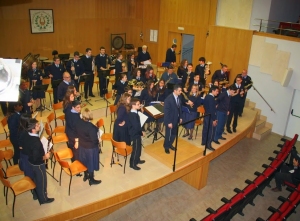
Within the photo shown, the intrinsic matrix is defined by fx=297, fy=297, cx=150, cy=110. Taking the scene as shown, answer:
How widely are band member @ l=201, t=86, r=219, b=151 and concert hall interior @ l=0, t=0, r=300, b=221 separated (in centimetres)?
27

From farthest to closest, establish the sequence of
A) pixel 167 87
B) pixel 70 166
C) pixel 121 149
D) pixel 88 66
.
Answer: pixel 88 66
pixel 167 87
pixel 121 149
pixel 70 166

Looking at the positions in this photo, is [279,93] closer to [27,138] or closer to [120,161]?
[120,161]

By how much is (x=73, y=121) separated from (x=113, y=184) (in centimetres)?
157

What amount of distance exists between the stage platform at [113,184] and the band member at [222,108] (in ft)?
1.10

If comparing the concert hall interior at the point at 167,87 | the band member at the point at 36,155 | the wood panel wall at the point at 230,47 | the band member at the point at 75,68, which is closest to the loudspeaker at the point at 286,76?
the concert hall interior at the point at 167,87

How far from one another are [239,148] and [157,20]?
837cm

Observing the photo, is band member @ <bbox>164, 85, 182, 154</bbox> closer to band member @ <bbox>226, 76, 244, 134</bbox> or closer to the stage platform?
the stage platform

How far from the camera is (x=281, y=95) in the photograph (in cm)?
1079

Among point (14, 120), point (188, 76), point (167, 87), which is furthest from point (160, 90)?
point (14, 120)

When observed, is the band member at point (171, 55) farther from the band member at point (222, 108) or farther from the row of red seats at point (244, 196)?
the row of red seats at point (244, 196)

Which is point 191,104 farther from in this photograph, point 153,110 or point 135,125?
point 135,125

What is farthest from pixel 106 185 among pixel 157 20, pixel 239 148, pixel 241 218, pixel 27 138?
pixel 157 20

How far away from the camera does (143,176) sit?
21.5 feet

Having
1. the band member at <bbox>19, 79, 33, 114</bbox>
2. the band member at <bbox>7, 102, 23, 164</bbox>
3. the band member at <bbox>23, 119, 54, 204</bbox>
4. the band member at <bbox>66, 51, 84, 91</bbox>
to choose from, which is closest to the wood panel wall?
the band member at <bbox>66, 51, 84, 91</bbox>
